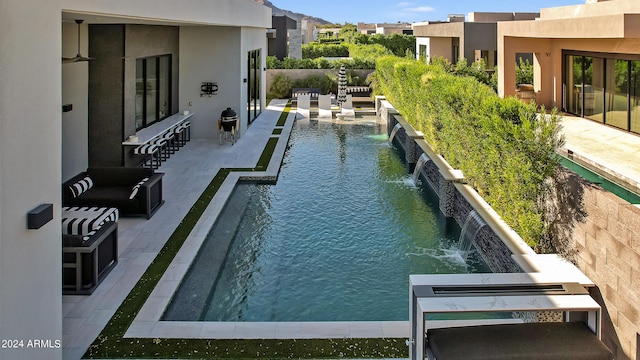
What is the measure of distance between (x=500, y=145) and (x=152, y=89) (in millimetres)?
10325

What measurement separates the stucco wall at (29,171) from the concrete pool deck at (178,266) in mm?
1026

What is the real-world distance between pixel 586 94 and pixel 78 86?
16.7 m

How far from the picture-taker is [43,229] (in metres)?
4.49

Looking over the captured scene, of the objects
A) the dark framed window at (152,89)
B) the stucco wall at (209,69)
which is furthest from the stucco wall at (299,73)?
the dark framed window at (152,89)

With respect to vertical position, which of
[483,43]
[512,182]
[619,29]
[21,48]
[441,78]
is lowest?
[512,182]

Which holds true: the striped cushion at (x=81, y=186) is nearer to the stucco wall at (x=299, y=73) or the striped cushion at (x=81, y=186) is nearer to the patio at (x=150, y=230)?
the patio at (x=150, y=230)

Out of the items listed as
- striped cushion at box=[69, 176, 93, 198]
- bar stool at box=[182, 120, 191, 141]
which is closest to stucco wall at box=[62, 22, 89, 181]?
striped cushion at box=[69, 176, 93, 198]

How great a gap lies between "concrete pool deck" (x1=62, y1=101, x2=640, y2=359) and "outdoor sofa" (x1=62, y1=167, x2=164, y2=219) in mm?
218

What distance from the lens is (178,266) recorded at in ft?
24.1

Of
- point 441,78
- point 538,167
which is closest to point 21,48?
point 538,167

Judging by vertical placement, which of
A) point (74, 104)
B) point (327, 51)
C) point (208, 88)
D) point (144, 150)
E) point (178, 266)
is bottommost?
point (178, 266)

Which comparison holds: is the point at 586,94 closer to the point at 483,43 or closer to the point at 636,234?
the point at 483,43

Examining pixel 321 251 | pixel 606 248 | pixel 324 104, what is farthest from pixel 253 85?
pixel 606 248

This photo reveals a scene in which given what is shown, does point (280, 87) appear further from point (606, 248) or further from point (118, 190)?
point (606, 248)
